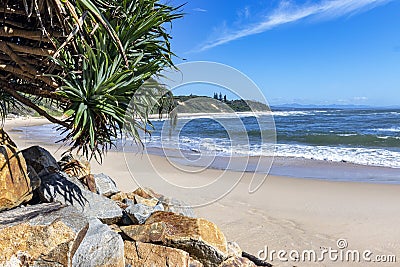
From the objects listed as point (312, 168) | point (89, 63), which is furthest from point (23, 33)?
point (312, 168)

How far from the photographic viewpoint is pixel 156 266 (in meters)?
3.36

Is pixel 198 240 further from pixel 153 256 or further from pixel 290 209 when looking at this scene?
pixel 290 209

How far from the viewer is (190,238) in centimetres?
363

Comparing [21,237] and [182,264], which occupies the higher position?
[21,237]

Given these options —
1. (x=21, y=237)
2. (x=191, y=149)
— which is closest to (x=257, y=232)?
(x=21, y=237)

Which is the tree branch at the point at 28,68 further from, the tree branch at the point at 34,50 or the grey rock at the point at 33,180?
the grey rock at the point at 33,180

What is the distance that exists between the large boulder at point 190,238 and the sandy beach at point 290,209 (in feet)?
4.31

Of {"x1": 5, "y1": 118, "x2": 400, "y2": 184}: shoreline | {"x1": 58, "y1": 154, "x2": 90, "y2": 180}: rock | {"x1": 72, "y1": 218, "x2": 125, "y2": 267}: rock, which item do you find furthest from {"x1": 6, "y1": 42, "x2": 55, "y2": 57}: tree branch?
{"x1": 5, "y1": 118, "x2": 400, "y2": 184}: shoreline

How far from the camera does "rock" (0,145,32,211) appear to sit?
11.5ft

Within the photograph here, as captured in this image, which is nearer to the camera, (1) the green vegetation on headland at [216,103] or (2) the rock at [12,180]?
(2) the rock at [12,180]

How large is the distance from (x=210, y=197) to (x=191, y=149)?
950 cm

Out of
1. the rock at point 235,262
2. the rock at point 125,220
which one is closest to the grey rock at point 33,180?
the rock at point 125,220

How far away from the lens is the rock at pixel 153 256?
338cm

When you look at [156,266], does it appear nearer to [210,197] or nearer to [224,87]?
[224,87]
